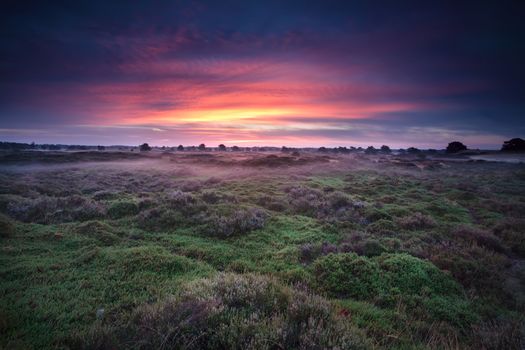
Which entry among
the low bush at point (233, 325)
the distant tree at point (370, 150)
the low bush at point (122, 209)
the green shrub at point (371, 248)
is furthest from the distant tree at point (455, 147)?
the low bush at point (233, 325)

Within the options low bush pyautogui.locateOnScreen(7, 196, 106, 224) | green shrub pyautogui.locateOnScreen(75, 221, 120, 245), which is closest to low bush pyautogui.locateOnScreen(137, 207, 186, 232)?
green shrub pyautogui.locateOnScreen(75, 221, 120, 245)

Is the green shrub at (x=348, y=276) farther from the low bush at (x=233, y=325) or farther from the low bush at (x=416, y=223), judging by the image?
the low bush at (x=416, y=223)

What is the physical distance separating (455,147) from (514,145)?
2249 cm

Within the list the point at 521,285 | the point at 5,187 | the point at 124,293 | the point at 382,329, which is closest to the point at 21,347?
the point at 124,293

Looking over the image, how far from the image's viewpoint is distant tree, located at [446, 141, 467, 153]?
102m

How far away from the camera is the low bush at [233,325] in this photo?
4344 millimetres

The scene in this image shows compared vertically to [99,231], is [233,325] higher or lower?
higher

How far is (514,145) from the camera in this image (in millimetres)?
80000

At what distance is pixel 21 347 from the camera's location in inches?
178

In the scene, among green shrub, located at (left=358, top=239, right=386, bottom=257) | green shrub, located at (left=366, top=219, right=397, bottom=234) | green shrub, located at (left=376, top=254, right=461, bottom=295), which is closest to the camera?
green shrub, located at (left=376, top=254, right=461, bottom=295)

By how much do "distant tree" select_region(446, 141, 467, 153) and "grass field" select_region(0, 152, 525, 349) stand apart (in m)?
105

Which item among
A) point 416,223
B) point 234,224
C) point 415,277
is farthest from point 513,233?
point 234,224

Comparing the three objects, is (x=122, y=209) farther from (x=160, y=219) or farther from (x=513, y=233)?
(x=513, y=233)

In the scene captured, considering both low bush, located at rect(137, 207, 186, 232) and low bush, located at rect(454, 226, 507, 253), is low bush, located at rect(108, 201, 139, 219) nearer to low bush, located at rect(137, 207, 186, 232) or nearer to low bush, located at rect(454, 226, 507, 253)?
low bush, located at rect(137, 207, 186, 232)
